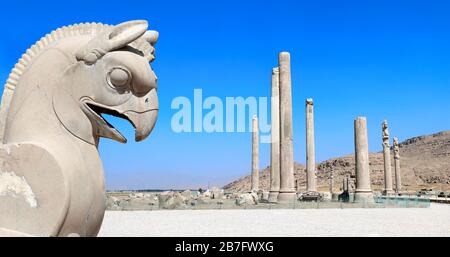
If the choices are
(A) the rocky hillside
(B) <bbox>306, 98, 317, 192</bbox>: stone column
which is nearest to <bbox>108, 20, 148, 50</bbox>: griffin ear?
(B) <bbox>306, 98, 317, 192</bbox>: stone column

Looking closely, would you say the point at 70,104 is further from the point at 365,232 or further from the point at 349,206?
the point at 349,206

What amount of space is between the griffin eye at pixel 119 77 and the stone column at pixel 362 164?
24.7m

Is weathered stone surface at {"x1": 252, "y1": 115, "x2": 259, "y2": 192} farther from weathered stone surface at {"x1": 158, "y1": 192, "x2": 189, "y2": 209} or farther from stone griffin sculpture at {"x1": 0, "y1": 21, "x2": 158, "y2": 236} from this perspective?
stone griffin sculpture at {"x1": 0, "y1": 21, "x2": 158, "y2": 236}

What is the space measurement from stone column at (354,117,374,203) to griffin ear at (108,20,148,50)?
24.6 metres

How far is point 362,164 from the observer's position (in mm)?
27453

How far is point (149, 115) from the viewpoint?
3754 mm

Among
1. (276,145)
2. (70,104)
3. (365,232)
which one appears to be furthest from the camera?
(276,145)

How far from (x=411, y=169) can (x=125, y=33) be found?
98202mm

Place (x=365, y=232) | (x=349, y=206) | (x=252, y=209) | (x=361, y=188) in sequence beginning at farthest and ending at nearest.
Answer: (x=361, y=188) → (x=349, y=206) → (x=252, y=209) → (x=365, y=232)

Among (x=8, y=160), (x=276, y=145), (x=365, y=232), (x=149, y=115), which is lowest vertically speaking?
(x=365, y=232)

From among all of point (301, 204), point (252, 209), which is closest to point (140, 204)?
point (252, 209)

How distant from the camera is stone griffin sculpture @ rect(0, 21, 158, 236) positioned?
130 inches
